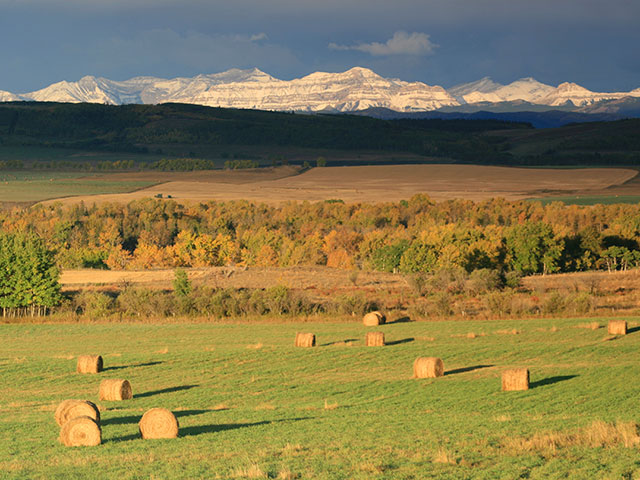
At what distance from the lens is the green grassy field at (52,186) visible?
14300 cm

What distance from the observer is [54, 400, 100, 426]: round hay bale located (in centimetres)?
1725

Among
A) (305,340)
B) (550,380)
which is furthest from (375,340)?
(550,380)

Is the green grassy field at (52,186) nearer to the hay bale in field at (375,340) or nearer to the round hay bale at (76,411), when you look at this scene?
the hay bale in field at (375,340)

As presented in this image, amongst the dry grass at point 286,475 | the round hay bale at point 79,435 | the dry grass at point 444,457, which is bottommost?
the dry grass at point 444,457

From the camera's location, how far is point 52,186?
15562 centimetres

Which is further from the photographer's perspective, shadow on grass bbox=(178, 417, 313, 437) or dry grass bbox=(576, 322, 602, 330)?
→ dry grass bbox=(576, 322, 602, 330)

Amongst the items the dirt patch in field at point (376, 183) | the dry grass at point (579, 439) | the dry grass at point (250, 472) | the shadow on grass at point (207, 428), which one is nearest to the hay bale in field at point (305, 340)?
the shadow on grass at point (207, 428)

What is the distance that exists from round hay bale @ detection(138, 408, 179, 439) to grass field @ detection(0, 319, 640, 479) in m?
0.29

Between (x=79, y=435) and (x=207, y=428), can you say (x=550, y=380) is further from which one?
(x=79, y=435)

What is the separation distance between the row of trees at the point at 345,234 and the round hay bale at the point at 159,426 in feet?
205

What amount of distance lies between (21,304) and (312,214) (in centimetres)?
6988

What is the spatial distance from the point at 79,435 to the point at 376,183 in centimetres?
14439

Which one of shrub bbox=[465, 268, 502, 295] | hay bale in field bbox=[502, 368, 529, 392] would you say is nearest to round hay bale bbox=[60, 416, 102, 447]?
hay bale in field bbox=[502, 368, 529, 392]

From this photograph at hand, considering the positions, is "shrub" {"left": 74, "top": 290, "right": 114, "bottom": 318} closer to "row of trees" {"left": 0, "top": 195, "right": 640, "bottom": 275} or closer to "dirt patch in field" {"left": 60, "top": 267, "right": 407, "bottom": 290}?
"dirt patch in field" {"left": 60, "top": 267, "right": 407, "bottom": 290}
